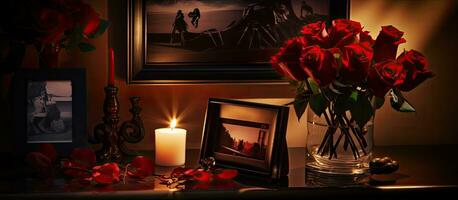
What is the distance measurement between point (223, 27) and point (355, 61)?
0.45 m

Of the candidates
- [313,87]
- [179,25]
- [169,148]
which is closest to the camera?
[313,87]

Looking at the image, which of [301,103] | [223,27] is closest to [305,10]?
[223,27]

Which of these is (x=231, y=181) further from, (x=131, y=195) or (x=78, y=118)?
(x=78, y=118)

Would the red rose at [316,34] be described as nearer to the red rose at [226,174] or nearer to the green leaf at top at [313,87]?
the green leaf at top at [313,87]

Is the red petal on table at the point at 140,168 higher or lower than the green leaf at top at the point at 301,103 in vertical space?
lower

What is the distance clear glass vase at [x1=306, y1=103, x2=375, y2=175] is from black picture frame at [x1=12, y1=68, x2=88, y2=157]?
0.58m

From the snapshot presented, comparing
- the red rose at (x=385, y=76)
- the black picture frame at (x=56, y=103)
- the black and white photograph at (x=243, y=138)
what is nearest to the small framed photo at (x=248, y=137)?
the black and white photograph at (x=243, y=138)

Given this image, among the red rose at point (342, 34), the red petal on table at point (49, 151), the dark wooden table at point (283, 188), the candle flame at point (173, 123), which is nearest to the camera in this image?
the dark wooden table at point (283, 188)

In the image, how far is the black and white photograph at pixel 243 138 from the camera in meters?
1.39

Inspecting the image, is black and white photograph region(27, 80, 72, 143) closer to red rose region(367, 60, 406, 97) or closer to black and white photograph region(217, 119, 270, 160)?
black and white photograph region(217, 119, 270, 160)

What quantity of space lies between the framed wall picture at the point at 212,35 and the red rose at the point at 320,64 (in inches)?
14.1

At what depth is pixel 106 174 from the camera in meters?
1.30

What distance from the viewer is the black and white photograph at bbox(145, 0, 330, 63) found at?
160 centimetres

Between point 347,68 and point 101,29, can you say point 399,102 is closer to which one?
point 347,68
